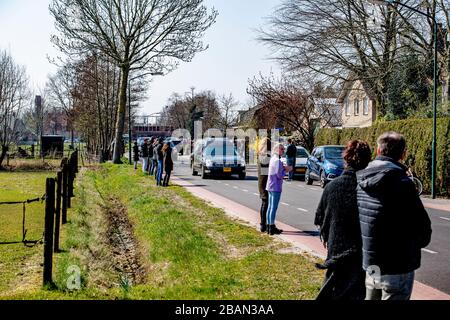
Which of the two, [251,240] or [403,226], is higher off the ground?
[403,226]

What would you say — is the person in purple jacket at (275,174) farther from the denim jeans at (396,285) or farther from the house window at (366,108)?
the house window at (366,108)

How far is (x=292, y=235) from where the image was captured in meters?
10.3

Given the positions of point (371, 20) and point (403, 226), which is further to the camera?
point (371, 20)

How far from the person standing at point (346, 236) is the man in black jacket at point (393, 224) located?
0.44 metres

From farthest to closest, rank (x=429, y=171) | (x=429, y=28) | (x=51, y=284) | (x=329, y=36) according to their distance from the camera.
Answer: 1. (x=329, y=36)
2. (x=429, y=28)
3. (x=429, y=171)
4. (x=51, y=284)

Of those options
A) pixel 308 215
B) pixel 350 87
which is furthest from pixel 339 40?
pixel 308 215

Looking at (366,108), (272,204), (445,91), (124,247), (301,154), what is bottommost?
(124,247)

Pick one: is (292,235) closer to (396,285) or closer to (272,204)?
(272,204)

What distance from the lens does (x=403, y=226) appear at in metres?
3.92

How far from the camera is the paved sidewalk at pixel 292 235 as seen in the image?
6425 millimetres

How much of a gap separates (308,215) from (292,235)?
3.09m
